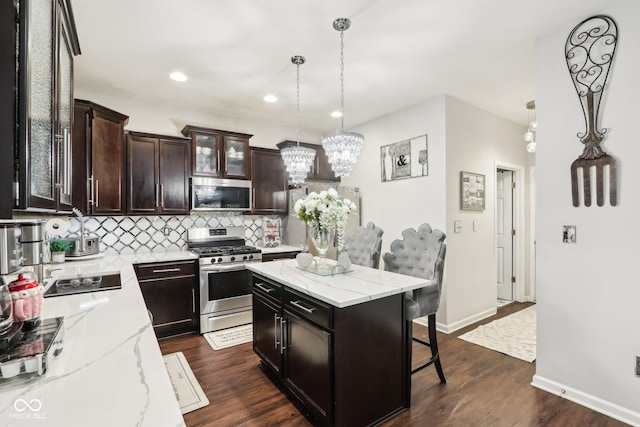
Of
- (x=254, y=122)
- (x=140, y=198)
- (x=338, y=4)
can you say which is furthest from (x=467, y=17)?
(x=140, y=198)

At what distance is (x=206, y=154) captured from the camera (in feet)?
13.3

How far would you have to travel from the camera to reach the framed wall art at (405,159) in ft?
12.8

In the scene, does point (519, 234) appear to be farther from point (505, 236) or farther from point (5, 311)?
point (5, 311)

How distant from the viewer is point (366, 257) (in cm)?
316

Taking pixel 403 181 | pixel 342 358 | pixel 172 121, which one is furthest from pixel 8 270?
pixel 403 181

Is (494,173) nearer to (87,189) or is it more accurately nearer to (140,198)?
(140,198)

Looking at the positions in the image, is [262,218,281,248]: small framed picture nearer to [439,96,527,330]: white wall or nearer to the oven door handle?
the oven door handle

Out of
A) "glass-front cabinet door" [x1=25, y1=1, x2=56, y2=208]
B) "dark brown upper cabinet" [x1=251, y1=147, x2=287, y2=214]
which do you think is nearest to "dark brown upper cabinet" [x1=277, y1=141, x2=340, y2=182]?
"dark brown upper cabinet" [x1=251, y1=147, x2=287, y2=214]

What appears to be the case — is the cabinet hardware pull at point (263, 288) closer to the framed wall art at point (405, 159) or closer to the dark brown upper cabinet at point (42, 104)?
the dark brown upper cabinet at point (42, 104)

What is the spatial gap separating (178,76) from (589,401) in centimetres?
448

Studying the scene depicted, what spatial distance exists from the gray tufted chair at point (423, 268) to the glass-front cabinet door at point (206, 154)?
2553 millimetres

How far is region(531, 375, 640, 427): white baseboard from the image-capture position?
2084mm

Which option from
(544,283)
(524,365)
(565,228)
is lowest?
(524,365)

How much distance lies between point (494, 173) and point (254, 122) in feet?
11.7
